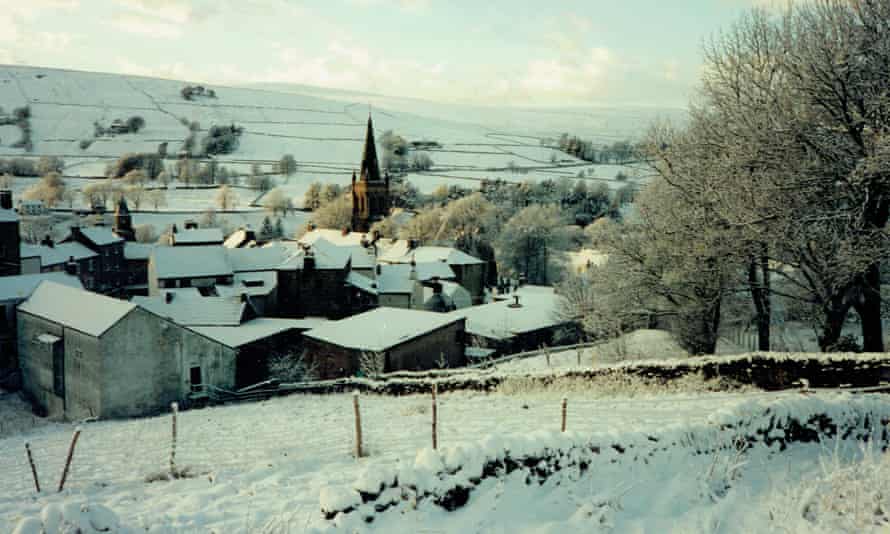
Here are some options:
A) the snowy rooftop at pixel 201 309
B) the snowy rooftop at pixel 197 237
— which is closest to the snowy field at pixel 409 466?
the snowy rooftop at pixel 201 309

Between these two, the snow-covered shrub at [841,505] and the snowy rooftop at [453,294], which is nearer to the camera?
the snow-covered shrub at [841,505]

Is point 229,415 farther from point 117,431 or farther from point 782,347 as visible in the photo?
point 782,347

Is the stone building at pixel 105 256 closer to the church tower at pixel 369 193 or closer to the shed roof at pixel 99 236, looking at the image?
the shed roof at pixel 99 236

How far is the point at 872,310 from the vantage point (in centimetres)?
1603

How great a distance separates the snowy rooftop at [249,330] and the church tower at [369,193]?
4232cm

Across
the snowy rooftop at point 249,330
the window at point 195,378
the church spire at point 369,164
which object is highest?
the church spire at point 369,164

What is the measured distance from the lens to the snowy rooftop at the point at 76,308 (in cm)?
2678

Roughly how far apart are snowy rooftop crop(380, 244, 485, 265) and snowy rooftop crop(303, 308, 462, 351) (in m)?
27.2

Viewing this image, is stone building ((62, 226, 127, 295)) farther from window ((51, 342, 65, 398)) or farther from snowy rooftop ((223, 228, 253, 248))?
window ((51, 342, 65, 398))

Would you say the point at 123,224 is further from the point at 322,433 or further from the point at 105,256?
the point at 322,433

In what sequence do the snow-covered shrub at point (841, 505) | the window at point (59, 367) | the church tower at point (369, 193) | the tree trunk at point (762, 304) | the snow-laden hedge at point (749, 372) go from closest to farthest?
the snow-covered shrub at point (841, 505)
the snow-laden hedge at point (749, 372)
the tree trunk at point (762, 304)
the window at point (59, 367)
the church tower at point (369, 193)

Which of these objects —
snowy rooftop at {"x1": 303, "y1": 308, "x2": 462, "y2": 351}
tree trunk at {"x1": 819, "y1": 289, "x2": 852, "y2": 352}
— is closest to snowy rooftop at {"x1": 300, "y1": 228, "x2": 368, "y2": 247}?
snowy rooftop at {"x1": 303, "y1": 308, "x2": 462, "y2": 351}

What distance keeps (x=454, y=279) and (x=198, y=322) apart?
92.1ft

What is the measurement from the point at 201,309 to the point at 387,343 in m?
13.8
